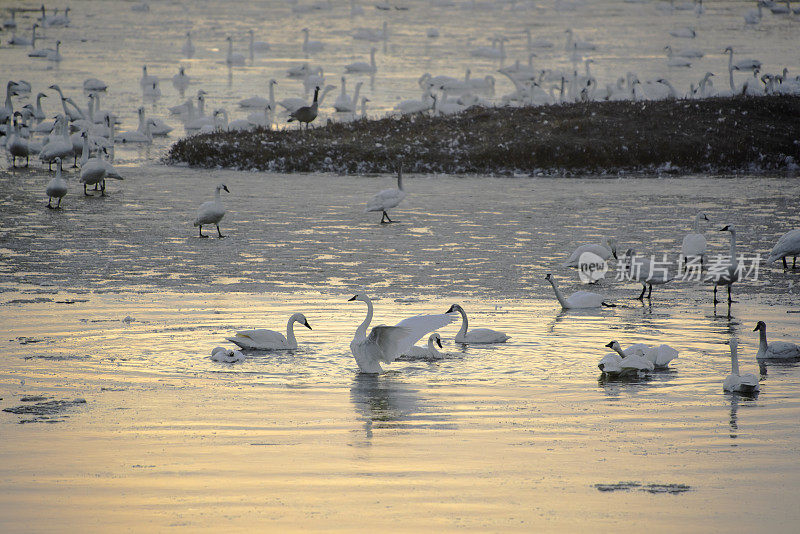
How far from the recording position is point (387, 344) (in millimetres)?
10797

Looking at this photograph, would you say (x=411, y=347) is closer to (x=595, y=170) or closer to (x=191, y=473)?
(x=191, y=473)

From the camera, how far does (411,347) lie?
11.2 m

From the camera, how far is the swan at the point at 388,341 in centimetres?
1072

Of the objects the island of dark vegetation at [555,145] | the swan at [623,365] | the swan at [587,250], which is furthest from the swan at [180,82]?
the swan at [623,365]

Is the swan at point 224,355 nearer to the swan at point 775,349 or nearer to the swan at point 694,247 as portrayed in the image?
the swan at point 775,349

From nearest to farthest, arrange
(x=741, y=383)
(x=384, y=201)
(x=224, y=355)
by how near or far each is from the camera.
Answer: (x=741, y=383)
(x=224, y=355)
(x=384, y=201)

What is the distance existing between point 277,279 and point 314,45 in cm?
4659

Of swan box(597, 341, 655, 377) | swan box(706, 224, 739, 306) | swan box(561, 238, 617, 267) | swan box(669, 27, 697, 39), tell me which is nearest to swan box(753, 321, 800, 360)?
swan box(597, 341, 655, 377)

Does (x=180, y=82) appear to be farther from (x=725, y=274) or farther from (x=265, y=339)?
(x=265, y=339)

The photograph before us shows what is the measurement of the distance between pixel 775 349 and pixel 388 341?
3.81m

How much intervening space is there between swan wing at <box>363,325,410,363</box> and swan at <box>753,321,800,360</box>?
3461 millimetres

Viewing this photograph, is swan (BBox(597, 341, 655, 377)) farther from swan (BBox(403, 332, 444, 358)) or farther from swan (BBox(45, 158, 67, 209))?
swan (BBox(45, 158, 67, 209))

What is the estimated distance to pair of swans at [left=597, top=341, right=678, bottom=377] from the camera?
34.4ft

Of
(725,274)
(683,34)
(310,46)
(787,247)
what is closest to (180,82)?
(310,46)
